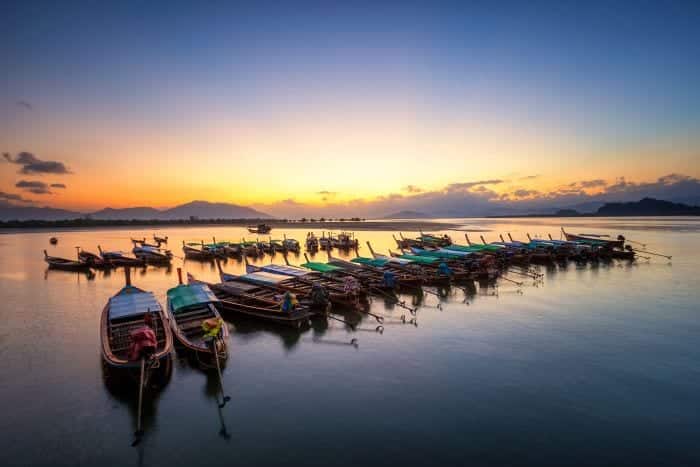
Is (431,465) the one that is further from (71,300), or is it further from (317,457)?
(71,300)

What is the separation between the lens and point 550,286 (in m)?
26.8

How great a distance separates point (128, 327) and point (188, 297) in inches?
119

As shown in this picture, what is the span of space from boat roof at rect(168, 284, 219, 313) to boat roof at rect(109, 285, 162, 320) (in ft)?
2.57

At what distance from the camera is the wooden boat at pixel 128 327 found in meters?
11.4

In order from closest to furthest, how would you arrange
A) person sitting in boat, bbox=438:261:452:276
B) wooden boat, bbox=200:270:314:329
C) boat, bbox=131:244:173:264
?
wooden boat, bbox=200:270:314:329
person sitting in boat, bbox=438:261:452:276
boat, bbox=131:244:173:264

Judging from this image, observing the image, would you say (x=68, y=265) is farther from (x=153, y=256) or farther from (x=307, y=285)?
(x=307, y=285)

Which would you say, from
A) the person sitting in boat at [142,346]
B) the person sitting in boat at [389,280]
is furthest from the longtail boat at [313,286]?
the person sitting in boat at [142,346]

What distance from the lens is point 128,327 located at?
47.4 feet

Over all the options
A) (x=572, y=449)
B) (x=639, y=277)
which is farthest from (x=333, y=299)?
(x=639, y=277)

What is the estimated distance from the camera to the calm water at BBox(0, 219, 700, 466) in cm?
866

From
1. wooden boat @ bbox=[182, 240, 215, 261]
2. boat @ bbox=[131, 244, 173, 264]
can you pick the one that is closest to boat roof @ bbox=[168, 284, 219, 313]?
boat @ bbox=[131, 244, 173, 264]

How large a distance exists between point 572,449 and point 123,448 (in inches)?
464

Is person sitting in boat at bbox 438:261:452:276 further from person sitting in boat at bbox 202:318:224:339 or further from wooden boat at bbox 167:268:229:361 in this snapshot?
person sitting in boat at bbox 202:318:224:339

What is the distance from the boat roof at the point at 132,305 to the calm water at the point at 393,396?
78.7 inches
